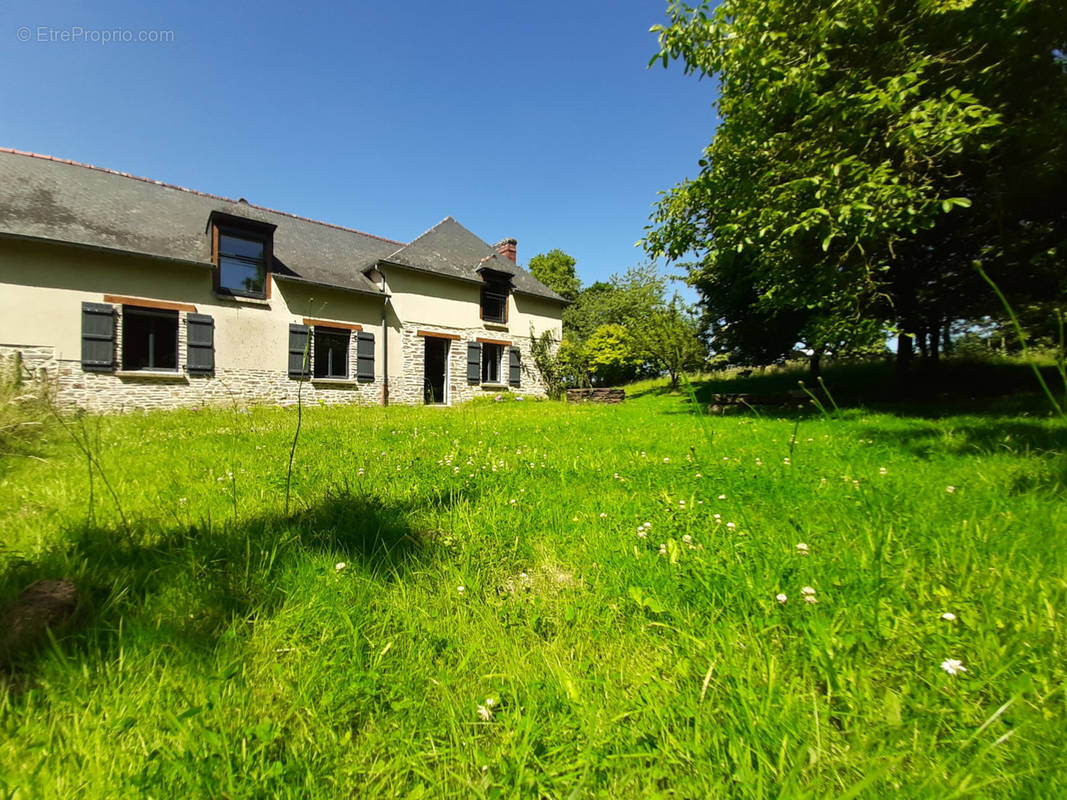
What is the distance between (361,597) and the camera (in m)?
1.78

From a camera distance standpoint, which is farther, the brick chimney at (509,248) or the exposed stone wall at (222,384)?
the brick chimney at (509,248)

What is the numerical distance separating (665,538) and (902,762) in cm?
125

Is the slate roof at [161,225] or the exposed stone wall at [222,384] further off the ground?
the slate roof at [161,225]

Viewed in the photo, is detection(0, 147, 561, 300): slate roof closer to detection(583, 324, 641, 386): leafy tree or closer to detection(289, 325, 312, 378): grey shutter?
detection(289, 325, 312, 378): grey shutter

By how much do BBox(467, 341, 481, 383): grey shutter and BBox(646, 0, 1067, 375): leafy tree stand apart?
9.12 meters

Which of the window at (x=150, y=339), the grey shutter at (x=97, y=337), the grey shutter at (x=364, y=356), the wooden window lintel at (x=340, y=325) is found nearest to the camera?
the grey shutter at (x=97, y=337)

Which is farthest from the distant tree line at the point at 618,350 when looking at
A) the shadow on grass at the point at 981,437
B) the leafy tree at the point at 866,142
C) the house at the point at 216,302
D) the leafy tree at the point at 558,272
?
the leafy tree at the point at 558,272

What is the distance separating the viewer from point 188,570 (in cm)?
192

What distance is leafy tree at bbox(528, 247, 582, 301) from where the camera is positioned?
37.0 m

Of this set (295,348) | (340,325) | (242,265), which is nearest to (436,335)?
(340,325)

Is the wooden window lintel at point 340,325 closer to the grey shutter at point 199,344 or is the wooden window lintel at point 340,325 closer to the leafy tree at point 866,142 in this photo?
the grey shutter at point 199,344

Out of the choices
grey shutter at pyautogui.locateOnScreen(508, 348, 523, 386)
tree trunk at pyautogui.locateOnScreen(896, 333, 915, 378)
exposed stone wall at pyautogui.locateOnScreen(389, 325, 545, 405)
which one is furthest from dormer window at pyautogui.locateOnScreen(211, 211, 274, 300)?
tree trunk at pyautogui.locateOnScreen(896, 333, 915, 378)

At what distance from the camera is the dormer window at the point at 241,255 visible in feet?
38.6

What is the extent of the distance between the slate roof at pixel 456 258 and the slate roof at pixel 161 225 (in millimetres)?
67
